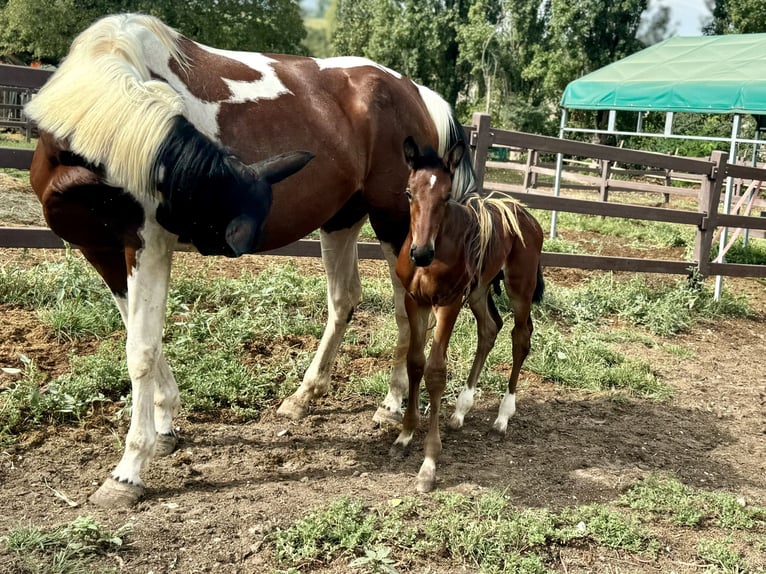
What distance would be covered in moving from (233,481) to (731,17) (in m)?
38.0

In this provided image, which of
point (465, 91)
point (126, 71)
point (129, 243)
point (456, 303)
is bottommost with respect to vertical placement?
point (456, 303)

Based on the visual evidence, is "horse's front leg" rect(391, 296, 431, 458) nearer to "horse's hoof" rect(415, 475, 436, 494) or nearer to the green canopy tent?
"horse's hoof" rect(415, 475, 436, 494)

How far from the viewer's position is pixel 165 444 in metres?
3.58

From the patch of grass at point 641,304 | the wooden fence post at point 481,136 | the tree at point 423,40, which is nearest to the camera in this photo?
the wooden fence post at point 481,136

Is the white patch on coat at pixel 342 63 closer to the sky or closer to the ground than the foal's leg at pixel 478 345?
closer to the sky

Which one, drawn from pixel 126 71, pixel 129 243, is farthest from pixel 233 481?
pixel 126 71

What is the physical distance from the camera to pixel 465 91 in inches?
1645

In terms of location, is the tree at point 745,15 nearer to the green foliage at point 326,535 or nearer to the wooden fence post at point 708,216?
the wooden fence post at point 708,216

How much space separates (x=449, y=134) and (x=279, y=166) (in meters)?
1.70

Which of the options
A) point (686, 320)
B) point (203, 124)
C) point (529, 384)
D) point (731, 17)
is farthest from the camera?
point (731, 17)

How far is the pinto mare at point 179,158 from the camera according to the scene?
281cm

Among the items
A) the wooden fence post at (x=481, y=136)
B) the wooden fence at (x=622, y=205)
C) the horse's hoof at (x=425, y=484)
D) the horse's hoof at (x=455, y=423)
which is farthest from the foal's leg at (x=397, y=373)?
the wooden fence post at (x=481, y=136)

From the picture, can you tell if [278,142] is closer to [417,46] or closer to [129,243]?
[129,243]

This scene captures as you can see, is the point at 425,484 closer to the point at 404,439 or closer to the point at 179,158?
the point at 404,439
